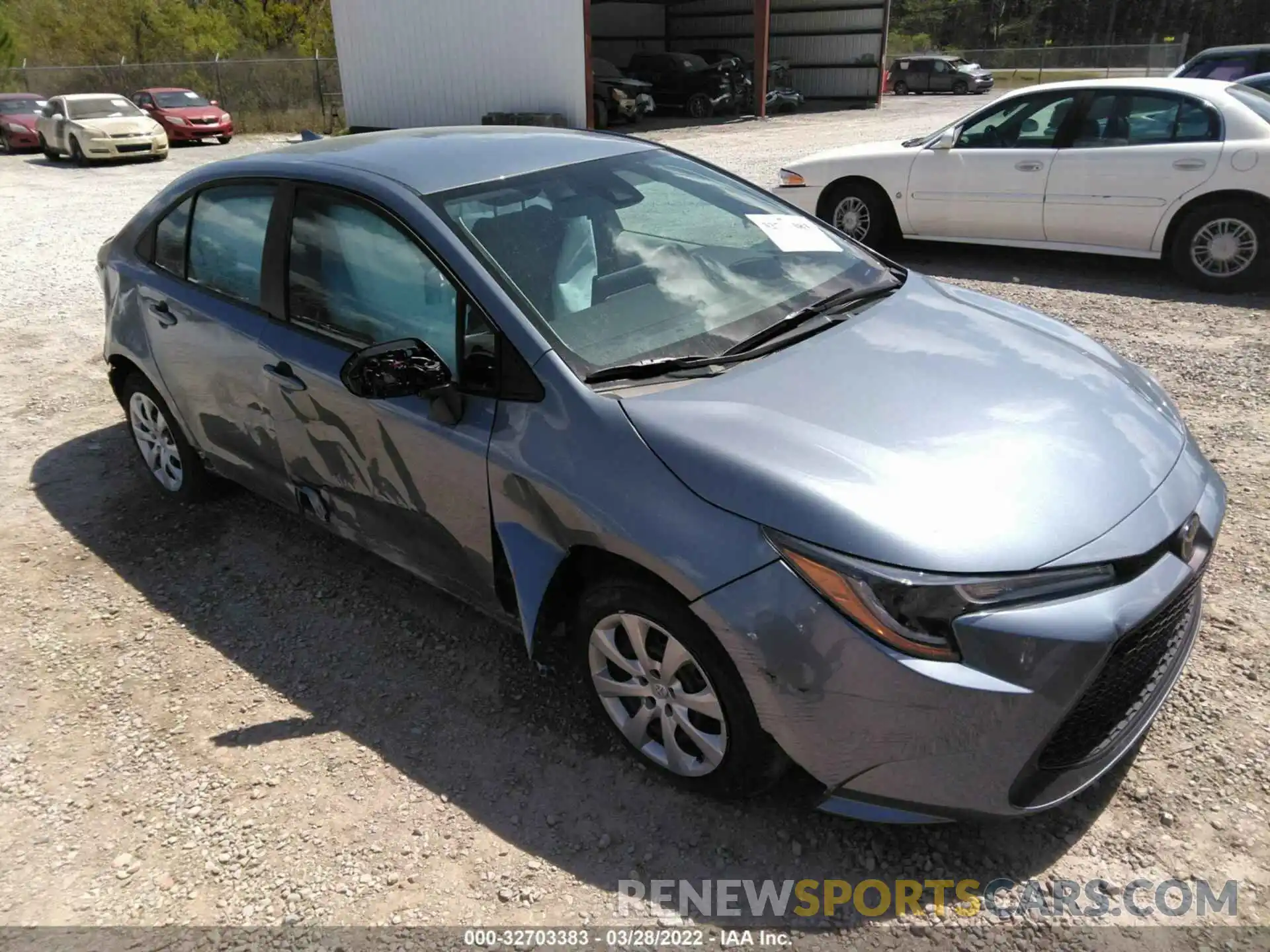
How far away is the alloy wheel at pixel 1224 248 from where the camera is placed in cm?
Result: 687

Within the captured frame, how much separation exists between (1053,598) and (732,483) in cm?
79

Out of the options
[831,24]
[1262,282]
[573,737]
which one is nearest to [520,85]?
[831,24]

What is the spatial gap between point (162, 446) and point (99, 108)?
1999 cm

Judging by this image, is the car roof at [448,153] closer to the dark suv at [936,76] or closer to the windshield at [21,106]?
the windshield at [21,106]

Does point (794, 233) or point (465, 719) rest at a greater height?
point (794, 233)

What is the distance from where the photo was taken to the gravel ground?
7.89ft

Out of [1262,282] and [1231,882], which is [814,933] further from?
[1262,282]

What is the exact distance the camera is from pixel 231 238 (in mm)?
3736

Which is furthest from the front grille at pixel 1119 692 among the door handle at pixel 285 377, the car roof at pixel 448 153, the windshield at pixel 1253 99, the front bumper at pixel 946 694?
the windshield at pixel 1253 99

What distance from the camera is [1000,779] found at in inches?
85.1

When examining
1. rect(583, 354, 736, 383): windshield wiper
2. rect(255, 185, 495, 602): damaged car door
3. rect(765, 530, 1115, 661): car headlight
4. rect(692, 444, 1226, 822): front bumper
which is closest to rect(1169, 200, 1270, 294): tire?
rect(692, 444, 1226, 822): front bumper

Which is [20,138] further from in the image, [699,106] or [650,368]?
[650,368]

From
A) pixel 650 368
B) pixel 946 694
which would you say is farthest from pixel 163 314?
pixel 946 694

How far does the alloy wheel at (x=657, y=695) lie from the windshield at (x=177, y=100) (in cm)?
2638
